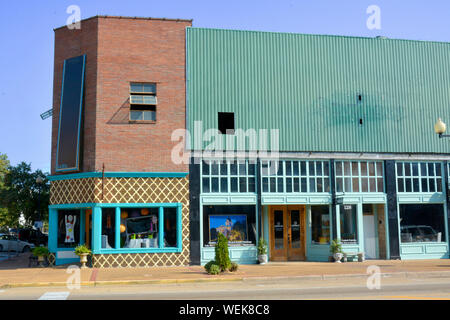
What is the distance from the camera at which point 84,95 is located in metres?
21.8

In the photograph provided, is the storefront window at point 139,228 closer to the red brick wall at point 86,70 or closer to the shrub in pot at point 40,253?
the red brick wall at point 86,70

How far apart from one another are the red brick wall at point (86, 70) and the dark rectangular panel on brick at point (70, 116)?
290mm

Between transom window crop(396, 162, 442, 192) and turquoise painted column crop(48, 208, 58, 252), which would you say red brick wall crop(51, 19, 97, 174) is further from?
transom window crop(396, 162, 442, 192)

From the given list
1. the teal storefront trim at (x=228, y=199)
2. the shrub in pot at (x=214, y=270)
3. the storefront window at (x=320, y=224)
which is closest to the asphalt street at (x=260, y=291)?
the shrub in pot at (x=214, y=270)

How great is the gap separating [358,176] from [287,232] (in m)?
4.51

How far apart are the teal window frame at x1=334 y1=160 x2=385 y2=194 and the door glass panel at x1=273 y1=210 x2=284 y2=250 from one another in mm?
3110

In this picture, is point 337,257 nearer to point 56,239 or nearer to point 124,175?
point 124,175

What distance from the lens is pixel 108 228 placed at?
2084 cm

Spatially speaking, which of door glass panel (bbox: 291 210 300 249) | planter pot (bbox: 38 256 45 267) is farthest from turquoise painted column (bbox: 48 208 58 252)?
door glass panel (bbox: 291 210 300 249)

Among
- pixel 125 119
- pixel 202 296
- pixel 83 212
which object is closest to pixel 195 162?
pixel 125 119

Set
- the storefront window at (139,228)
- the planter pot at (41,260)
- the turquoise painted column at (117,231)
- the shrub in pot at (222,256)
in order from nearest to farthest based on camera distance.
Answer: the shrub in pot at (222,256), the turquoise painted column at (117,231), the storefront window at (139,228), the planter pot at (41,260)

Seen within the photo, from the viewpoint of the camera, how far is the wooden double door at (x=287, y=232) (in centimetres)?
2319

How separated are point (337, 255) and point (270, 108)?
7650 millimetres
